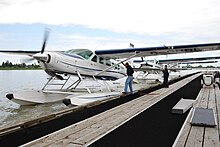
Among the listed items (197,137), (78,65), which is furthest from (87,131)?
(78,65)

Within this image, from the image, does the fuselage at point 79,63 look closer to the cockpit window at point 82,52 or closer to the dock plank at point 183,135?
the cockpit window at point 82,52

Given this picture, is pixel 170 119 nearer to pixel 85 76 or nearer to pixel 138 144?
pixel 138 144

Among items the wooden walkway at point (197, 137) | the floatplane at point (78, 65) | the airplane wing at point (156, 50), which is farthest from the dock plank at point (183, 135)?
the airplane wing at point (156, 50)

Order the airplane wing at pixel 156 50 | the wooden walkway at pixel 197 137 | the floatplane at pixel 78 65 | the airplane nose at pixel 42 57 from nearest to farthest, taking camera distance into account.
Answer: the wooden walkway at pixel 197 137
the airplane nose at pixel 42 57
the floatplane at pixel 78 65
the airplane wing at pixel 156 50

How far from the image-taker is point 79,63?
11656 mm

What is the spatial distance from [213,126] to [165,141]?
4.78 feet

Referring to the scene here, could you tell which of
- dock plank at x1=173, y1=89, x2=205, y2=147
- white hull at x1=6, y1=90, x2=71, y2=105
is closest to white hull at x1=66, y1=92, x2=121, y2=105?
white hull at x1=6, y1=90, x2=71, y2=105

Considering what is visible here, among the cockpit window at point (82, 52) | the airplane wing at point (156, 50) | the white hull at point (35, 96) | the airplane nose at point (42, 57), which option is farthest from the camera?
the cockpit window at point (82, 52)

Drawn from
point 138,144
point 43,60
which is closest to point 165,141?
point 138,144

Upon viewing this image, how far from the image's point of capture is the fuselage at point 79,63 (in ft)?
34.4

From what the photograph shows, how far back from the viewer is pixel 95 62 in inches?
503

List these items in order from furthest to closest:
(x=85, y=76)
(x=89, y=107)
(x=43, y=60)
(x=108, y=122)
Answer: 1. (x=85, y=76)
2. (x=43, y=60)
3. (x=89, y=107)
4. (x=108, y=122)

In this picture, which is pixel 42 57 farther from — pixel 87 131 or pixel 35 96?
pixel 87 131

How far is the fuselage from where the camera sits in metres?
10.5
